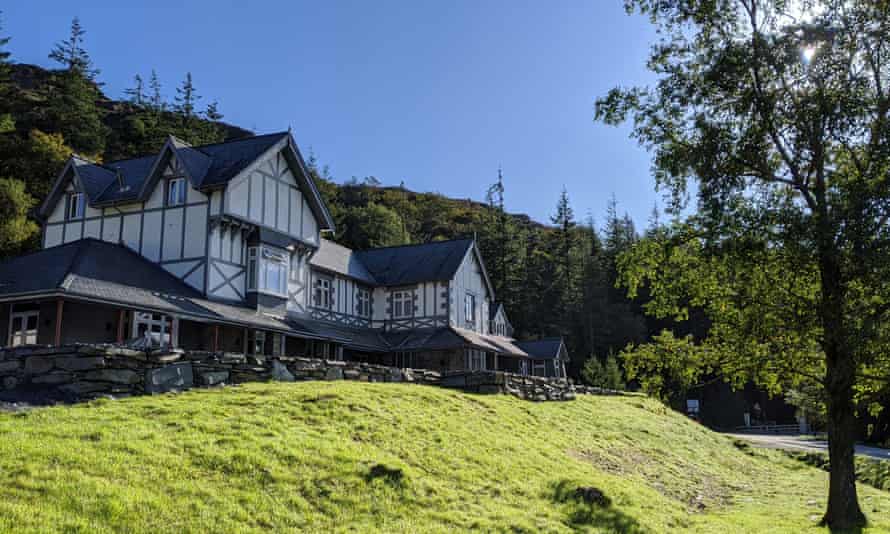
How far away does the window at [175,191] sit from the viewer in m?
29.0

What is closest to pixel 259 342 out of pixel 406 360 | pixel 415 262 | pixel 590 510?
pixel 406 360

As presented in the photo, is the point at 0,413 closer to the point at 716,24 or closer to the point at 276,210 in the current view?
the point at 716,24

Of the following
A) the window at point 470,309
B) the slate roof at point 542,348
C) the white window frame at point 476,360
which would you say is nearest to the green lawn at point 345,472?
the white window frame at point 476,360

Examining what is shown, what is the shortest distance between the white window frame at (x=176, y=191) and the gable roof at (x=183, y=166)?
62 cm

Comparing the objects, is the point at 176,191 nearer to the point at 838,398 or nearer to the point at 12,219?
the point at 12,219

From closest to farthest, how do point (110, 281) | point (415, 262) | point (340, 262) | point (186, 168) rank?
point (110, 281), point (186, 168), point (340, 262), point (415, 262)

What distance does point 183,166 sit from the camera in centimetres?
2842

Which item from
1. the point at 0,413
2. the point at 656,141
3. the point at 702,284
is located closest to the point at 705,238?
the point at 702,284

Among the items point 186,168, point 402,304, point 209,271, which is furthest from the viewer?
point 402,304

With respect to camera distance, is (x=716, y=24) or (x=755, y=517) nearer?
(x=755, y=517)

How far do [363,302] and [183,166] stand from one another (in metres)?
15.1

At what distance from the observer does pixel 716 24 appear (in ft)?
54.3

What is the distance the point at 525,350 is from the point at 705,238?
35.6 m

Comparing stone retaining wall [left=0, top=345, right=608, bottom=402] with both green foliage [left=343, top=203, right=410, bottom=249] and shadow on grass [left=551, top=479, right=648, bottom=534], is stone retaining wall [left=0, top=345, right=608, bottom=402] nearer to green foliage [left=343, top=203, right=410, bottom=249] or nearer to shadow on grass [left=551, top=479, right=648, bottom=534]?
shadow on grass [left=551, top=479, right=648, bottom=534]
